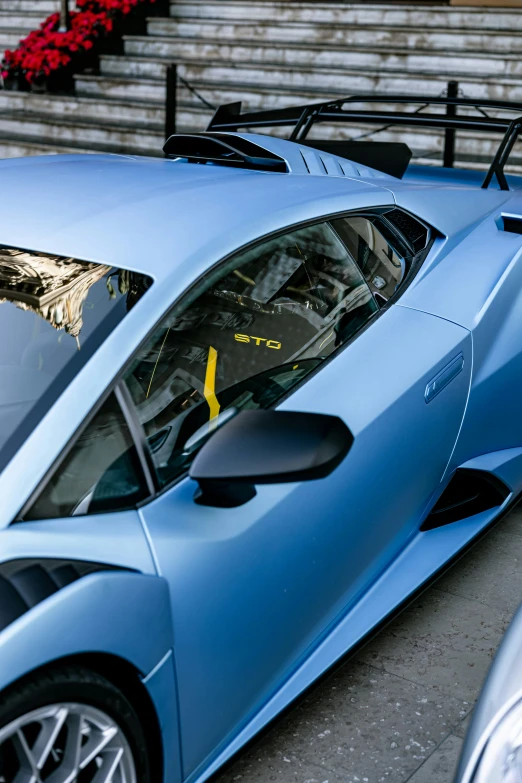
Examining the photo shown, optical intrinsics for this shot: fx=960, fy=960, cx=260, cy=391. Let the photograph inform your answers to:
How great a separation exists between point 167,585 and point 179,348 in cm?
57

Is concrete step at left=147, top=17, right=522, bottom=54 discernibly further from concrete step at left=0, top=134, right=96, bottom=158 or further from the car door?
the car door

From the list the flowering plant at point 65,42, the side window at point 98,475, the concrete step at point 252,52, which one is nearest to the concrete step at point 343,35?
the concrete step at point 252,52

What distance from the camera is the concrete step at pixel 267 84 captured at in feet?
27.3

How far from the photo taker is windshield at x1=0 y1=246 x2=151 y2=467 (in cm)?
187

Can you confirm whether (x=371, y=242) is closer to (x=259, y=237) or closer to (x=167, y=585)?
(x=259, y=237)

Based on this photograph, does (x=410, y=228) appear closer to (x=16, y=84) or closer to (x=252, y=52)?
(x=252, y=52)

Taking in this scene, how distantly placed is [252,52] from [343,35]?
92 centimetres

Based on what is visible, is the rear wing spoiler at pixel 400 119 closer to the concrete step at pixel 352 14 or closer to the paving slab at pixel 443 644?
the paving slab at pixel 443 644

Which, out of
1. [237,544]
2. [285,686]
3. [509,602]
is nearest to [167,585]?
[237,544]

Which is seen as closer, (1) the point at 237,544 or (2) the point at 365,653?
(1) the point at 237,544

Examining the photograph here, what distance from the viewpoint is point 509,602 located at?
9.83 feet

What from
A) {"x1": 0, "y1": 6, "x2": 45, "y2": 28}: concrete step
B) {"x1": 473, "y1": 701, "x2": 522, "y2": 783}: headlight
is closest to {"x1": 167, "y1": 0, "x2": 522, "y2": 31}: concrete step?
{"x1": 0, "y1": 6, "x2": 45, "y2": 28}: concrete step

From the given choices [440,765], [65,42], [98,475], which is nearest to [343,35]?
[65,42]

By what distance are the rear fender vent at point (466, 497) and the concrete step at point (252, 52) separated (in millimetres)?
6655
